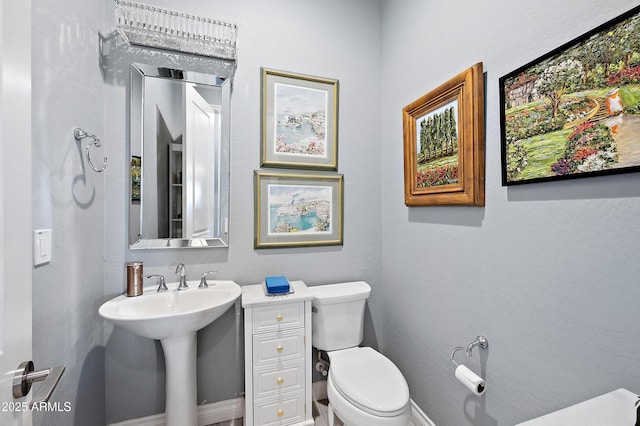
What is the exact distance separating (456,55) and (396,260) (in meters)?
1.22

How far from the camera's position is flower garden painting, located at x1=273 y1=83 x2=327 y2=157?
1818 mm

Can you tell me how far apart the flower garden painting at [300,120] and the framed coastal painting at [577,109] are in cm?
106

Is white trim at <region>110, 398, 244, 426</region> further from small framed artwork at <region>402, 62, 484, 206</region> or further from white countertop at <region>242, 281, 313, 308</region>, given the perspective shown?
small framed artwork at <region>402, 62, 484, 206</region>

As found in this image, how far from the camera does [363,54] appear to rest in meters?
2.01

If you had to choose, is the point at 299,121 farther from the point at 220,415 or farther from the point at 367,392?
the point at 220,415

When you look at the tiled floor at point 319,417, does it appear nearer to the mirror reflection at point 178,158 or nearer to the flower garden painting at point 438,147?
the mirror reflection at point 178,158

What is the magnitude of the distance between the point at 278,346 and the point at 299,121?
4.53 ft

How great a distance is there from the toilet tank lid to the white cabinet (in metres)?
0.12

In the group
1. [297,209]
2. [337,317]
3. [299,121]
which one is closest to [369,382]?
[337,317]

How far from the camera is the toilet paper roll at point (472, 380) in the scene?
1160mm

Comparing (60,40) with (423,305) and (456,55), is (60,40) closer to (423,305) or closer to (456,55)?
(456,55)

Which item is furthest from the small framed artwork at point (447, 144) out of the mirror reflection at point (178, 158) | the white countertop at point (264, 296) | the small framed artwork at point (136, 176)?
the small framed artwork at point (136, 176)

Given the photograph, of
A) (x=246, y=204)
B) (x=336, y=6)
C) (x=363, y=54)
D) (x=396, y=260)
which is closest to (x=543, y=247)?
(x=396, y=260)

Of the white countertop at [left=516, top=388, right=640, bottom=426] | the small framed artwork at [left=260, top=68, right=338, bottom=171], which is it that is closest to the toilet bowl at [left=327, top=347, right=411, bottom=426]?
the white countertop at [left=516, top=388, right=640, bottom=426]
